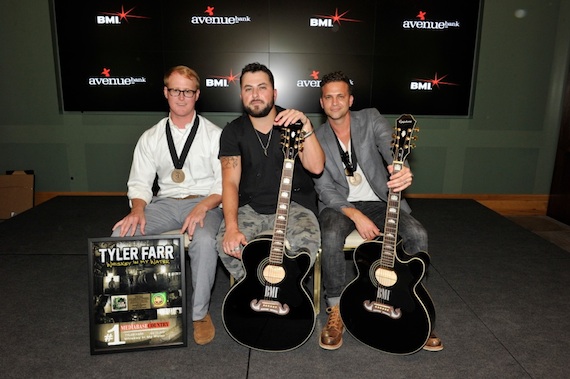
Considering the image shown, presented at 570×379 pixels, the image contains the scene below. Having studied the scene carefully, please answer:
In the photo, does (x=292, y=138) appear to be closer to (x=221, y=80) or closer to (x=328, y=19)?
(x=221, y=80)

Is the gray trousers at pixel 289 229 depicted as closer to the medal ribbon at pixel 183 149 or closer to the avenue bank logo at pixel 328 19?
the medal ribbon at pixel 183 149

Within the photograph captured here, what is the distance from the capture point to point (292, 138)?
2219 mm

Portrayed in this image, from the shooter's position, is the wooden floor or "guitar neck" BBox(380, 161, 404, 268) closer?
"guitar neck" BBox(380, 161, 404, 268)

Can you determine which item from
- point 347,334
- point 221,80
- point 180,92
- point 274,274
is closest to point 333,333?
point 347,334

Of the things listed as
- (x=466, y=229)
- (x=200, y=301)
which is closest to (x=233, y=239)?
(x=200, y=301)

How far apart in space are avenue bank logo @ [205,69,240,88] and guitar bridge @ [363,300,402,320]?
318 centimetres

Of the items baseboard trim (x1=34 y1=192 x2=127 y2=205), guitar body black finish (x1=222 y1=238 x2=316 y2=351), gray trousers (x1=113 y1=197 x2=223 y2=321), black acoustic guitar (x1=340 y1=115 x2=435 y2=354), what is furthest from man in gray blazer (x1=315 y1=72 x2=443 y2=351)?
baseboard trim (x1=34 y1=192 x2=127 y2=205)

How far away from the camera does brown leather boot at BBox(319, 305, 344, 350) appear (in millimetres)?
2170

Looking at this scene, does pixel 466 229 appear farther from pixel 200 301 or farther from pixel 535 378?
pixel 200 301

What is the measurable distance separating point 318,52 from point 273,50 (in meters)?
0.48

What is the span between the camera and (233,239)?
2225 mm

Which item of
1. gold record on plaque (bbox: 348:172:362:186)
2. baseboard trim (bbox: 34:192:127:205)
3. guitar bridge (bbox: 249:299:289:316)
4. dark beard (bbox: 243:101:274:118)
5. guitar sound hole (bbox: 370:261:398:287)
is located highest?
dark beard (bbox: 243:101:274:118)

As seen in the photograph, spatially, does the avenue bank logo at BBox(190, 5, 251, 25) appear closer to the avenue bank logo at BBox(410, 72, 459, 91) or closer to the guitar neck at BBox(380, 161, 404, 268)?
the avenue bank logo at BBox(410, 72, 459, 91)

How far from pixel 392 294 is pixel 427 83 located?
126 inches
